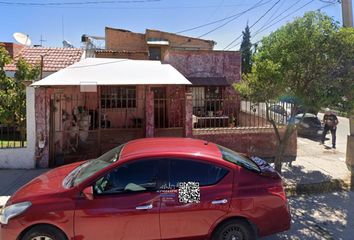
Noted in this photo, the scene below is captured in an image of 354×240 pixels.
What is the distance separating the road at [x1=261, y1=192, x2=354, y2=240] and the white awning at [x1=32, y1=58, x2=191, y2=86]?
5.06 meters

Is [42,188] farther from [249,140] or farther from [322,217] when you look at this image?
[249,140]

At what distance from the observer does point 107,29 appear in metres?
24.7

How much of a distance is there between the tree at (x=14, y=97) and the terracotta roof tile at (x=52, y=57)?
13.5 ft

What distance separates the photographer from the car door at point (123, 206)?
4219mm

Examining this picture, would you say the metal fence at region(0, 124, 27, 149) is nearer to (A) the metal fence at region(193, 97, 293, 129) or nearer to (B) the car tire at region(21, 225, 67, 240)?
(A) the metal fence at region(193, 97, 293, 129)

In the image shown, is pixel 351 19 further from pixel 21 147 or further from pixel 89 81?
pixel 21 147

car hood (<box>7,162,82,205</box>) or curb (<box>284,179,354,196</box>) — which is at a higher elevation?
car hood (<box>7,162,82,205</box>)

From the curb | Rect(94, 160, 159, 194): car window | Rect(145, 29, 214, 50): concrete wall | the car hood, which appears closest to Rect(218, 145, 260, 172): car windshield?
Rect(94, 160, 159, 194): car window

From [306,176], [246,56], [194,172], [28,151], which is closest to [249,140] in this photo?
[306,176]

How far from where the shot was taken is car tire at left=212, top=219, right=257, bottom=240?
14.9 feet

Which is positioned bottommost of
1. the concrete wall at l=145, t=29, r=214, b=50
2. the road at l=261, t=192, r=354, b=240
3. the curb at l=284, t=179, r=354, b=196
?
the road at l=261, t=192, r=354, b=240

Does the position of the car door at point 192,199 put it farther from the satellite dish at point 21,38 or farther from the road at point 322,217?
the satellite dish at point 21,38

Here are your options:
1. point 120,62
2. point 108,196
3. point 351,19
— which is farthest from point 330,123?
point 108,196

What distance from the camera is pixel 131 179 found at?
4.42 meters
